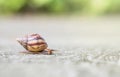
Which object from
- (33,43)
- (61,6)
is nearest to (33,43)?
(33,43)

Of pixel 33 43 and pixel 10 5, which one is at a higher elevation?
pixel 10 5

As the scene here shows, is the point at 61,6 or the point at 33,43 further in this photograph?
the point at 61,6

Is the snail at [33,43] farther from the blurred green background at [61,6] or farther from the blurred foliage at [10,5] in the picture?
the blurred foliage at [10,5]

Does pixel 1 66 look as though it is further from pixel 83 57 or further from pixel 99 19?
pixel 99 19

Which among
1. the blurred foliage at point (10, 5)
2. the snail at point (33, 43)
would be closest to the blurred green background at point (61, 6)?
the blurred foliage at point (10, 5)

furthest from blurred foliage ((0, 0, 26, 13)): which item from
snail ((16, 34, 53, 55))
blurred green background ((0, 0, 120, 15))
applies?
snail ((16, 34, 53, 55))

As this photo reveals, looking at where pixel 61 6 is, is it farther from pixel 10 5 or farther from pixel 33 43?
pixel 33 43

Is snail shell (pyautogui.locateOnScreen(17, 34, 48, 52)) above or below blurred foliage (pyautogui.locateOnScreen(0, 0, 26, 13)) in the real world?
below

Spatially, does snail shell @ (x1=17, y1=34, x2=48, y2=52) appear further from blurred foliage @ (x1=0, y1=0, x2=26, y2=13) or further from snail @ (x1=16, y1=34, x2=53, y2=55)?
blurred foliage @ (x1=0, y1=0, x2=26, y2=13)
